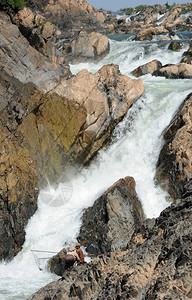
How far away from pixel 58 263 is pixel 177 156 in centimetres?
681

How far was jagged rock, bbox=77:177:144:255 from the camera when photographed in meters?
12.2

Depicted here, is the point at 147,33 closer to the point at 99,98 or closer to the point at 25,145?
the point at 99,98

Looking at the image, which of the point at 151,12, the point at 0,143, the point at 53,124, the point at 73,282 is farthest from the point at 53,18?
the point at 73,282

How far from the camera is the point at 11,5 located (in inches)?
798

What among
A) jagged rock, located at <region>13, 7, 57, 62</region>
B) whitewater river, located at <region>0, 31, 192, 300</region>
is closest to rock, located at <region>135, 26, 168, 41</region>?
whitewater river, located at <region>0, 31, 192, 300</region>

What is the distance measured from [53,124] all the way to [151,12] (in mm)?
49506

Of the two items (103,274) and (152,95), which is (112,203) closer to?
(103,274)

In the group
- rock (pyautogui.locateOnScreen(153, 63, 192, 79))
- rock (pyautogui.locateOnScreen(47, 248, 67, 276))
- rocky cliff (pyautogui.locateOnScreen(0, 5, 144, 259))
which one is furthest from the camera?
rock (pyautogui.locateOnScreen(153, 63, 192, 79))

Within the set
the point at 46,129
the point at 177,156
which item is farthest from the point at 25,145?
the point at 177,156

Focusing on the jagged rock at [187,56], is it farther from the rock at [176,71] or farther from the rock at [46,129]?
the rock at [46,129]

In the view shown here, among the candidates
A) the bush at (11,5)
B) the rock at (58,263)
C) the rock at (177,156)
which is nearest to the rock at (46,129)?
the rock at (58,263)

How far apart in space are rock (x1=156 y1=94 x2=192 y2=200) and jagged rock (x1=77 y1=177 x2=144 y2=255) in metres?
1.90

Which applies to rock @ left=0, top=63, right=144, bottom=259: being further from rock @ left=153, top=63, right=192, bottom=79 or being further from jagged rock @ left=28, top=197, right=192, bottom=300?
jagged rock @ left=28, top=197, right=192, bottom=300

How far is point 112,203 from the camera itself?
12711 millimetres
